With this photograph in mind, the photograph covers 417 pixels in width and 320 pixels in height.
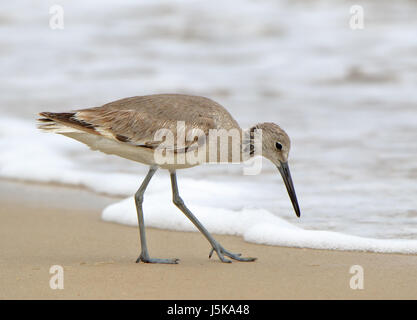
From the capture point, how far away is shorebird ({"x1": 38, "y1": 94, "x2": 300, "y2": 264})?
4.93m

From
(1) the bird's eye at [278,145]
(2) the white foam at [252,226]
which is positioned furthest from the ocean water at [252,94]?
(1) the bird's eye at [278,145]

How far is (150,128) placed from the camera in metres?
4.96

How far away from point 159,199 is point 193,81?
5447mm

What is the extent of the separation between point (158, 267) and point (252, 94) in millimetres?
6333

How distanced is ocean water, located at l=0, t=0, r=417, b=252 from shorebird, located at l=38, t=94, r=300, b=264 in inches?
30.3

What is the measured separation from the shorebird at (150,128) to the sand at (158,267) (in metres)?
0.29

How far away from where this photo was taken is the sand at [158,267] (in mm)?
4184

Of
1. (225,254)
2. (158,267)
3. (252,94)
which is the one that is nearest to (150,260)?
(158,267)

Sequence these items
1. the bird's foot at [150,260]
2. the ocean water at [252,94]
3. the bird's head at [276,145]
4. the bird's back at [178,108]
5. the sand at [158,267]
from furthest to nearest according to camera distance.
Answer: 1. the ocean water at [252,94]
2. the bird's head at [276,145]
3. the bird's back at [178,108]
4. the bird's foot at [150,260]
5. the sand at [158,267]

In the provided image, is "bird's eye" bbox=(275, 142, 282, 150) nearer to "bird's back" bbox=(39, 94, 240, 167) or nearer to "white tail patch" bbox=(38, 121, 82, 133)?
"bird's back" bbox=(39, 94, 240, 167)

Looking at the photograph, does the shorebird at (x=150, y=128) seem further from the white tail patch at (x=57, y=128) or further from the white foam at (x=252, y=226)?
the white foam at (x=252, y=226)

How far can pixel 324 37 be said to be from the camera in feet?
45.2

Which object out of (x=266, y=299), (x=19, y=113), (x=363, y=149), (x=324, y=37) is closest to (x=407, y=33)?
(x=324, y=37)

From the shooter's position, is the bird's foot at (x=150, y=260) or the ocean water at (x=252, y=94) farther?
the ocean water at (x=252, y=94)
